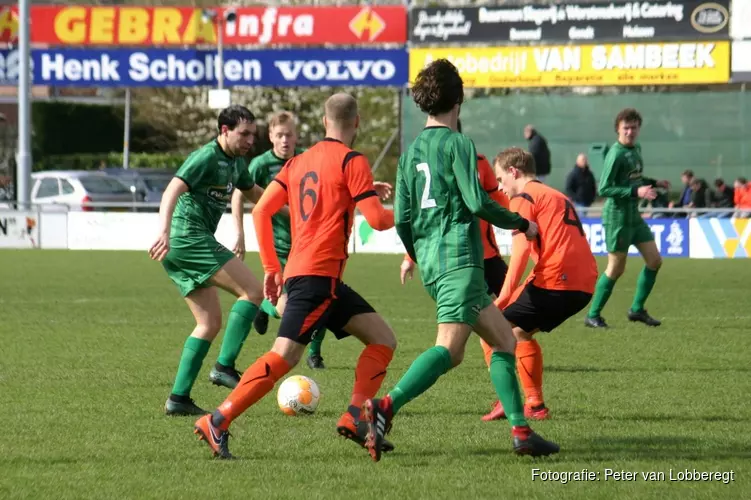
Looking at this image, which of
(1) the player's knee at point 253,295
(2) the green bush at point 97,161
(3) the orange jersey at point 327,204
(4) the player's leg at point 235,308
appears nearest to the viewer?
(3) the orange jersey at point 327,204

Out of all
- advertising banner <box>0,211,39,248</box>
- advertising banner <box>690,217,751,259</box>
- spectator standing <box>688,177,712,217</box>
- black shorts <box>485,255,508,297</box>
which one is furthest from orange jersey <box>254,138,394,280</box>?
advertising banner <box>0,211,39,248</box>

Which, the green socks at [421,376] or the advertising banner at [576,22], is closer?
the green socks at [421,376]

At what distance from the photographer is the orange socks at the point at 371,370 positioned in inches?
259

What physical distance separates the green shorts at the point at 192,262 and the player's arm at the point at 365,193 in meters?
1.82

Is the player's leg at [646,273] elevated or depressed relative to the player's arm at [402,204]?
depressed

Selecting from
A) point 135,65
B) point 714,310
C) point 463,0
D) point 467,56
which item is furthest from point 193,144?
point 714,310

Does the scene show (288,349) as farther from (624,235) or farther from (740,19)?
(740,19)

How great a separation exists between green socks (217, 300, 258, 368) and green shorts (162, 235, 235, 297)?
23.4 inches

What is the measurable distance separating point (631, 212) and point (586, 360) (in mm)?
2810

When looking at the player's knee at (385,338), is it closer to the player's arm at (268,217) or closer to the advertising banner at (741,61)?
the player's arm at (268,217)

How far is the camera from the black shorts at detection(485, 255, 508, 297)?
30.1 ft

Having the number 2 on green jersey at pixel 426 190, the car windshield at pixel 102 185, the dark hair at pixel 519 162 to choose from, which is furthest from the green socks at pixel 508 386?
the car windshield at pixel 102 185

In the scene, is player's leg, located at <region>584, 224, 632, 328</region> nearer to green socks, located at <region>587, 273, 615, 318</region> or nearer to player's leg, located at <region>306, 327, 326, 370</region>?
green socks, located at <region>587, 273, 615, 318</region>

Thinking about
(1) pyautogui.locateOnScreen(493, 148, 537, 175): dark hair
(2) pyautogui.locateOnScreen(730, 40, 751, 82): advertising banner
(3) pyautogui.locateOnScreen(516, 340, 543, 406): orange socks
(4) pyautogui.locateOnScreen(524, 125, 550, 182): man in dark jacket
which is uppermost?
(2) pyautogui.locateOnScreen(730, 40, 751, 82): advertising banner
